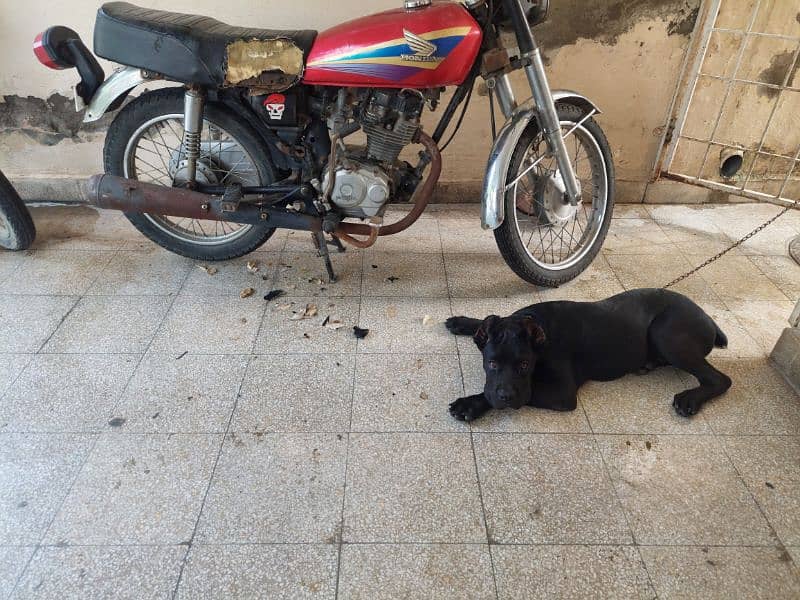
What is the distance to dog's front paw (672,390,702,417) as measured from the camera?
1.90 m

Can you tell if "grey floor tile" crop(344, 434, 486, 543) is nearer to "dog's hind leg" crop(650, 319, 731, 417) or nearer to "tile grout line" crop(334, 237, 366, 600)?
"tile grout line" crop(334, 237, 366, 600)

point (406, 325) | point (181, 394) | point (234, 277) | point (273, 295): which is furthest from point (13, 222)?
point (406, 325)

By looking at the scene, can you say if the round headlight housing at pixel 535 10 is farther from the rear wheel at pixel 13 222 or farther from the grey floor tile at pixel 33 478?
the rear wheel at pixel 13 222

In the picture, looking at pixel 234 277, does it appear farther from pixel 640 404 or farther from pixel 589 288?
pixel 640 404

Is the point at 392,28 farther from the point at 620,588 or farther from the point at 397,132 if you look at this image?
the point at 620,588

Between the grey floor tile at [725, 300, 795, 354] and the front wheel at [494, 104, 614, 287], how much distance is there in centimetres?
70

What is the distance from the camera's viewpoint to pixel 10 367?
6.98 feet

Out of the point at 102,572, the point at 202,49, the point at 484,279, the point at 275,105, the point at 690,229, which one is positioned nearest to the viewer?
the point at 102,572

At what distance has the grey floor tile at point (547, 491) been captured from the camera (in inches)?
61.1

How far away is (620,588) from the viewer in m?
1.42

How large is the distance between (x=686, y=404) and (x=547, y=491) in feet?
2.16

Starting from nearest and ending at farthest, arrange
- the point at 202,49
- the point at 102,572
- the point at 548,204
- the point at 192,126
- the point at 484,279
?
the point at 102,572
the point at 202,49
the point at 192,126
the point at 548,204
the point at 484,279

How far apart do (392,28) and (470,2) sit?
33cm

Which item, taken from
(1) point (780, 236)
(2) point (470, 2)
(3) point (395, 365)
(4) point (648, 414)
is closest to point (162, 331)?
(3) point (395, 365)
